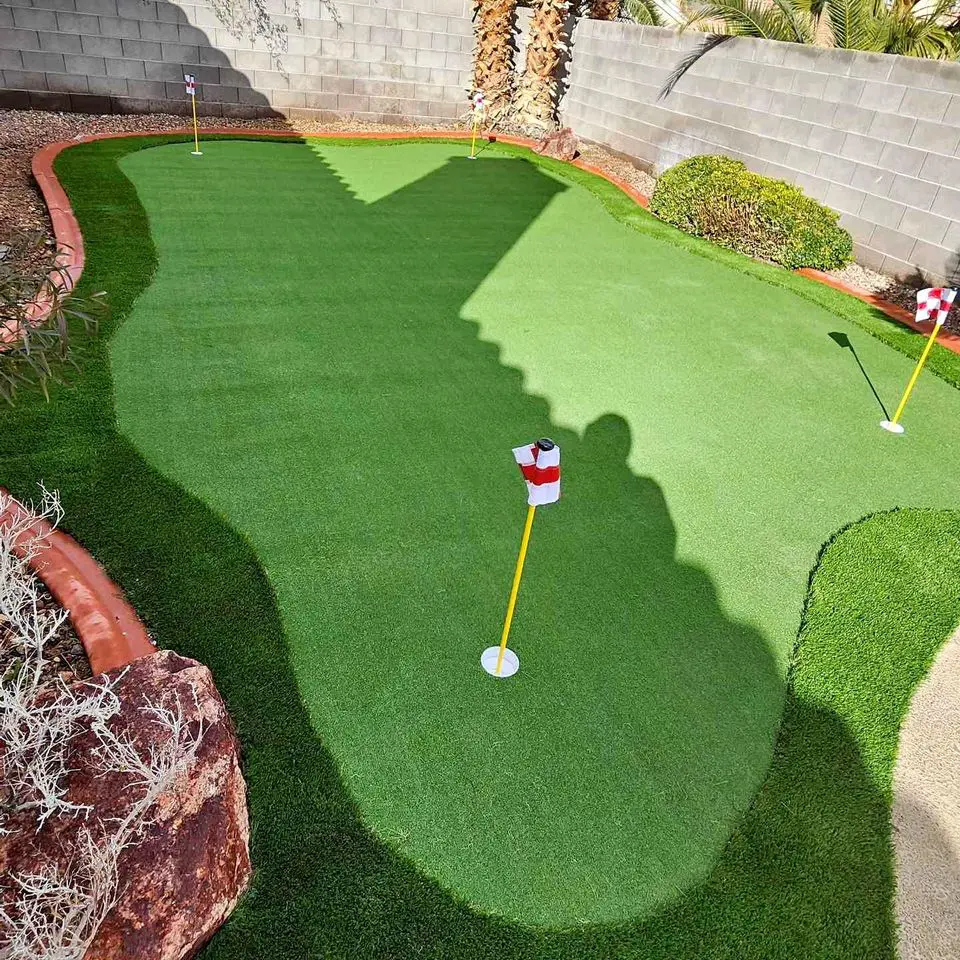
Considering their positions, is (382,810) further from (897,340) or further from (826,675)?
(897,340)

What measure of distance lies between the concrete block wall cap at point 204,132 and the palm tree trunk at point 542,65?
6.06ft

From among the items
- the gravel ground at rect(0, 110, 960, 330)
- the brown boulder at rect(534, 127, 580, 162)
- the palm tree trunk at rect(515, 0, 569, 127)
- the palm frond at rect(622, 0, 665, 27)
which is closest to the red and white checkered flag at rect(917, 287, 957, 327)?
the gravel ground at rect(0, 110, 960, 330)

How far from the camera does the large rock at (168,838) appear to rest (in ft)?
5.95

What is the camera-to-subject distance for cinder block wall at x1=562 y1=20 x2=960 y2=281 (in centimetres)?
698

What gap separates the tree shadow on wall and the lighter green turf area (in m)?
3.54

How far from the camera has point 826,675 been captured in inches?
127

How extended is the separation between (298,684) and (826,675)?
7.90ft

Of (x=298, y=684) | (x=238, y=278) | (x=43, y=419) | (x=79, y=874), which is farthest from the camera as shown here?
(x=238, y=278)

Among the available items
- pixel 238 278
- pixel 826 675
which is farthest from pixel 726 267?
pixel 826 675

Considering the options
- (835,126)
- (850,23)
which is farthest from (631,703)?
(850,23)

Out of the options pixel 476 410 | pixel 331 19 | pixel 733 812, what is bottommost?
pixel 733 812

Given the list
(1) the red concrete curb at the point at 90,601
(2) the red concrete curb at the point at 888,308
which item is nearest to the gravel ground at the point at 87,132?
(2) the red concrete curb at the point at 888,308

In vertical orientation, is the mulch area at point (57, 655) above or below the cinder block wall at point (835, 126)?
below

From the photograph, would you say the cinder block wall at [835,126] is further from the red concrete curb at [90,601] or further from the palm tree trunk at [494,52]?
the red concrete curb at [90,601]
